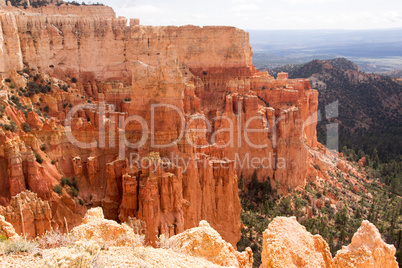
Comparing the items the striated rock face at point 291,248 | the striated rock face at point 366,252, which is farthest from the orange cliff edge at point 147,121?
the striated rock face at point 366,252

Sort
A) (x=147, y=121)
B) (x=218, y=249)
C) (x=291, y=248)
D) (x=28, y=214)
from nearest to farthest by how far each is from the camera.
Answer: (x=291, y=248) → (x=218, y=249) → (x=28, y=214) → (x=147, y=121)

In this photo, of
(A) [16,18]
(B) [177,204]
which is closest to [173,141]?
(B) [177,204]

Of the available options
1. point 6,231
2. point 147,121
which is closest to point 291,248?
point 6,231

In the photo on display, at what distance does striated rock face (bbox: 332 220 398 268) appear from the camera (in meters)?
9.64

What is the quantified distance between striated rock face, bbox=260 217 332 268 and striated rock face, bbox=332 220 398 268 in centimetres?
75

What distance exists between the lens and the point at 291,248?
10.1m

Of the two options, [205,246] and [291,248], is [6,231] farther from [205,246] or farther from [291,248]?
[291,248]

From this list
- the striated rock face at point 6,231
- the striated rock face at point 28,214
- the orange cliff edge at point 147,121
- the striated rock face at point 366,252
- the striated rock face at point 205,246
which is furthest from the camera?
the orange cliff edge at point 147,121

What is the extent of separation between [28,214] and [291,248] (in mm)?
10910

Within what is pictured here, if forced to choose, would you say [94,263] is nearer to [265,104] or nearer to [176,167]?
[176,167]

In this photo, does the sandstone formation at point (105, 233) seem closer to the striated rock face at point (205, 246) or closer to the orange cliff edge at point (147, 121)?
the striated rock face at point (205, 246)

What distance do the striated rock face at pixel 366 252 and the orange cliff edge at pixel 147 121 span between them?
9.14 meters

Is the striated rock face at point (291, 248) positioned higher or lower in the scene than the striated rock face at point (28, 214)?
higher

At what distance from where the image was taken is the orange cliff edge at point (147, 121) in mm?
18000
